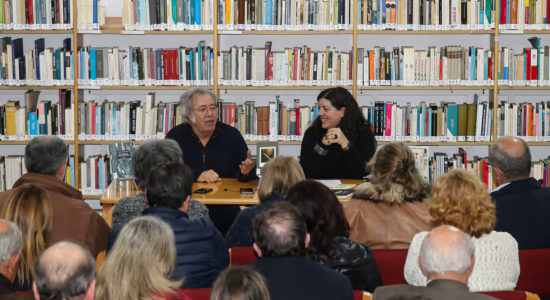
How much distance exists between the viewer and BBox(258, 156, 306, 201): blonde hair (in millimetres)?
4199

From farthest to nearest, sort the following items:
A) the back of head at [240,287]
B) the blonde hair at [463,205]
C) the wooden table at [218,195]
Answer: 1. the wooden table at [218,195]
2. the blonde hair at [463,205]
3. the back of head at [240,287]

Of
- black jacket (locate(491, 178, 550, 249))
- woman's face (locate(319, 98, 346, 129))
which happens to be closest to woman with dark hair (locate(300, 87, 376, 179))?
woman's face (locate(319, 98, 346, 129))

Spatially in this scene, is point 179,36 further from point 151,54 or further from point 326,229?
point 326,229

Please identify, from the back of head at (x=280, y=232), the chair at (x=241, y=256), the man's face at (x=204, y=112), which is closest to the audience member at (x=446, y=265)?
the back of head at (x=280, y=232)

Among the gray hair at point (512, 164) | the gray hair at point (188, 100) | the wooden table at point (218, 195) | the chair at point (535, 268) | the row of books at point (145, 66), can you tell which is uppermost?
the row of books at point (145, 66)

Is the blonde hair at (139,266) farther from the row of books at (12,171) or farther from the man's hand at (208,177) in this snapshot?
the row of books at (12,171)

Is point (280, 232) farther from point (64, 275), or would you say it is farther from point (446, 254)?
point (64, 275)

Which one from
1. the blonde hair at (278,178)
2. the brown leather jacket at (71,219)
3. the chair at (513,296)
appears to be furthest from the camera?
the blonde hair at (278,178)

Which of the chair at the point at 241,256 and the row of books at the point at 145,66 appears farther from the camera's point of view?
the row of books at the point at 145,66

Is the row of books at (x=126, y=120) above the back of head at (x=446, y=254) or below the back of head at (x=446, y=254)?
above

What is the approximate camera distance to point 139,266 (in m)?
2.70

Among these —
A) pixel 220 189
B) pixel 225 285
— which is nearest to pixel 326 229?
pixel 225 285

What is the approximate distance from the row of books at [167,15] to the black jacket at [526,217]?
3625mm

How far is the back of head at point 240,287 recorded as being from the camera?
2336 mm
